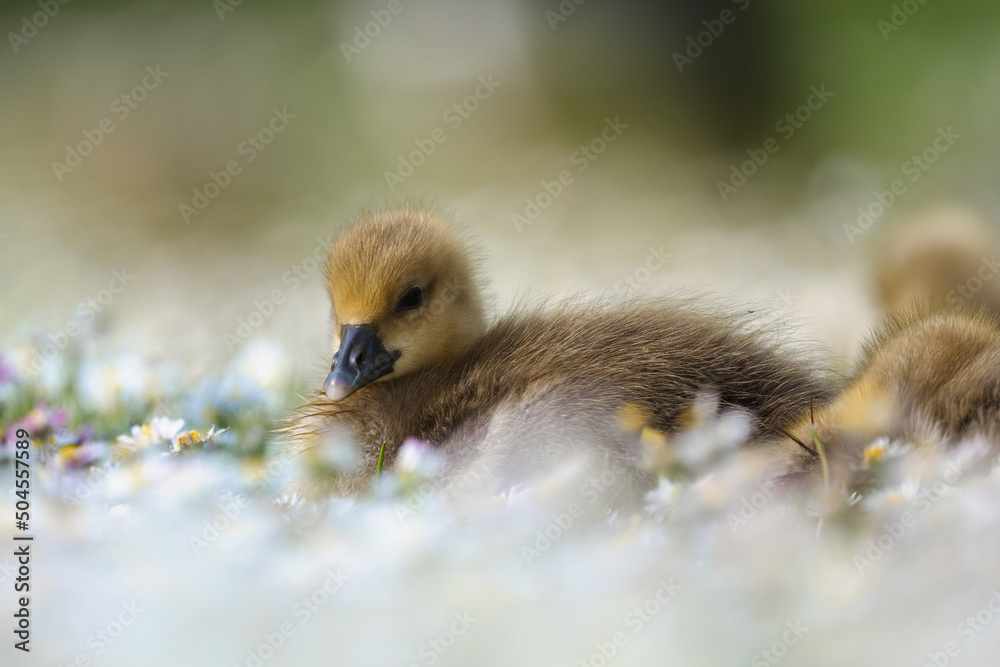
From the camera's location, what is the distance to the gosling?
1083 millimetres

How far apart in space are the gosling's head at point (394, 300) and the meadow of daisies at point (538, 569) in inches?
6.6

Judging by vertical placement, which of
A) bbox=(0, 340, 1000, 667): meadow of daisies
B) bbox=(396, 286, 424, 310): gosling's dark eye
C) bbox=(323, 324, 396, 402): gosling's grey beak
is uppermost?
bbox=(396, 286, 424, 310): gosling's dark eye

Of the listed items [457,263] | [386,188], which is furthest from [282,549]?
[386,188]

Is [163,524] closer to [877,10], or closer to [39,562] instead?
[39,562]

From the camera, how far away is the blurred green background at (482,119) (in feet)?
12.0

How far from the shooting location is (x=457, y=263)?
1.38 metres

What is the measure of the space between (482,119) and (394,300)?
336 cm

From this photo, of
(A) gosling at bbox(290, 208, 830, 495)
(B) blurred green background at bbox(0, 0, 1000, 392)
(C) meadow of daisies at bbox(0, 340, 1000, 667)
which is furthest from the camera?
(B) blurred green background at bbox(0, 0, 1000, 392)

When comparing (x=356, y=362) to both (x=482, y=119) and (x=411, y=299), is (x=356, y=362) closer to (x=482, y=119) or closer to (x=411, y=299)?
(x=411, y=299)

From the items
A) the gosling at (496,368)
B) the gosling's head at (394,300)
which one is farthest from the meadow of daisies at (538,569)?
the gosling's head at (394,300)

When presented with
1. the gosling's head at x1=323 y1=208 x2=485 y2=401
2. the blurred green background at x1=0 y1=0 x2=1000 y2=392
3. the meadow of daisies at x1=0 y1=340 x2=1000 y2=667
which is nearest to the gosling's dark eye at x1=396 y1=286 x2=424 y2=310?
the gosling's head at x1=323 y1=208 x2=485 y2=401

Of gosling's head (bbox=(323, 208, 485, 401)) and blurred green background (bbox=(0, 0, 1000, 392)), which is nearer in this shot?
gosling's head (bbox=(323, 208, 485, 401))

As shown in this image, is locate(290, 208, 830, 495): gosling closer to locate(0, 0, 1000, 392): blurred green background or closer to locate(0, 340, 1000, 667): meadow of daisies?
locate(0, 340, 1000, 667): meadow of daisies

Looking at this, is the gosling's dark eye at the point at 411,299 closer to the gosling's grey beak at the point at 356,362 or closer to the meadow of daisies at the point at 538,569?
the gosling's grey beak at the point at 356,362
